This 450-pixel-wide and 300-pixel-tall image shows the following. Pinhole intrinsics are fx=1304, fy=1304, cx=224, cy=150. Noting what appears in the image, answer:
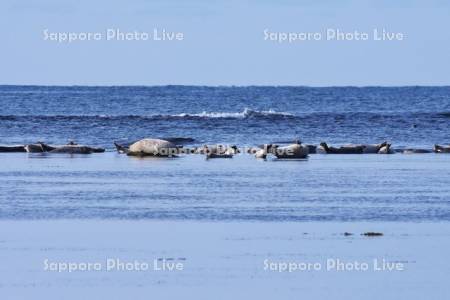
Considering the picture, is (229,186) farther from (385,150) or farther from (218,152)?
(385,150)

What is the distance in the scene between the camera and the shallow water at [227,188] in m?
23.0

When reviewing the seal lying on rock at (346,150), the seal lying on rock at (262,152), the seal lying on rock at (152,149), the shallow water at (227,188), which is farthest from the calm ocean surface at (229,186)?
the seal lying on rock at (346,150)

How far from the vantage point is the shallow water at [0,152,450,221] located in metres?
23.0

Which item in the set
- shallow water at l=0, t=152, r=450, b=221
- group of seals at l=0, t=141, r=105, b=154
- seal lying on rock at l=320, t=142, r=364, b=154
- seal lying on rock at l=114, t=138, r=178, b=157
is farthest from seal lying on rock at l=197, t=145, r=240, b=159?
group of seals at l=0, t=141, r=105, b=154

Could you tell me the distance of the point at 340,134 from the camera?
55.0m

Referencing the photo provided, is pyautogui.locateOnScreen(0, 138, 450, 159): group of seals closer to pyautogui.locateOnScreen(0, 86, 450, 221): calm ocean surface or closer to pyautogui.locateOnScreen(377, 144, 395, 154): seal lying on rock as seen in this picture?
pyautogui.locateOnScreen(377, 144, 395, 154): seal lying on rock

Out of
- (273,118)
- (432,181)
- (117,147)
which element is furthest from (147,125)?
(432,181)

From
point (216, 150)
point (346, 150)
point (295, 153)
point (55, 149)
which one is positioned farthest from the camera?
point (55, 149)

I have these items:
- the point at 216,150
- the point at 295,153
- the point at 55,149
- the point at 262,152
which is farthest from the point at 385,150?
the point at 55,149

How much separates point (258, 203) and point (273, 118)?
45.2 meters

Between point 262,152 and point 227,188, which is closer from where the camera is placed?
point 227,188

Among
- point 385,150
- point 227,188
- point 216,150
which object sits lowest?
point 227,188

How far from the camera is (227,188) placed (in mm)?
27594

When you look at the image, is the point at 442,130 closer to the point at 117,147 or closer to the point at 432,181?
the point at 117,147
